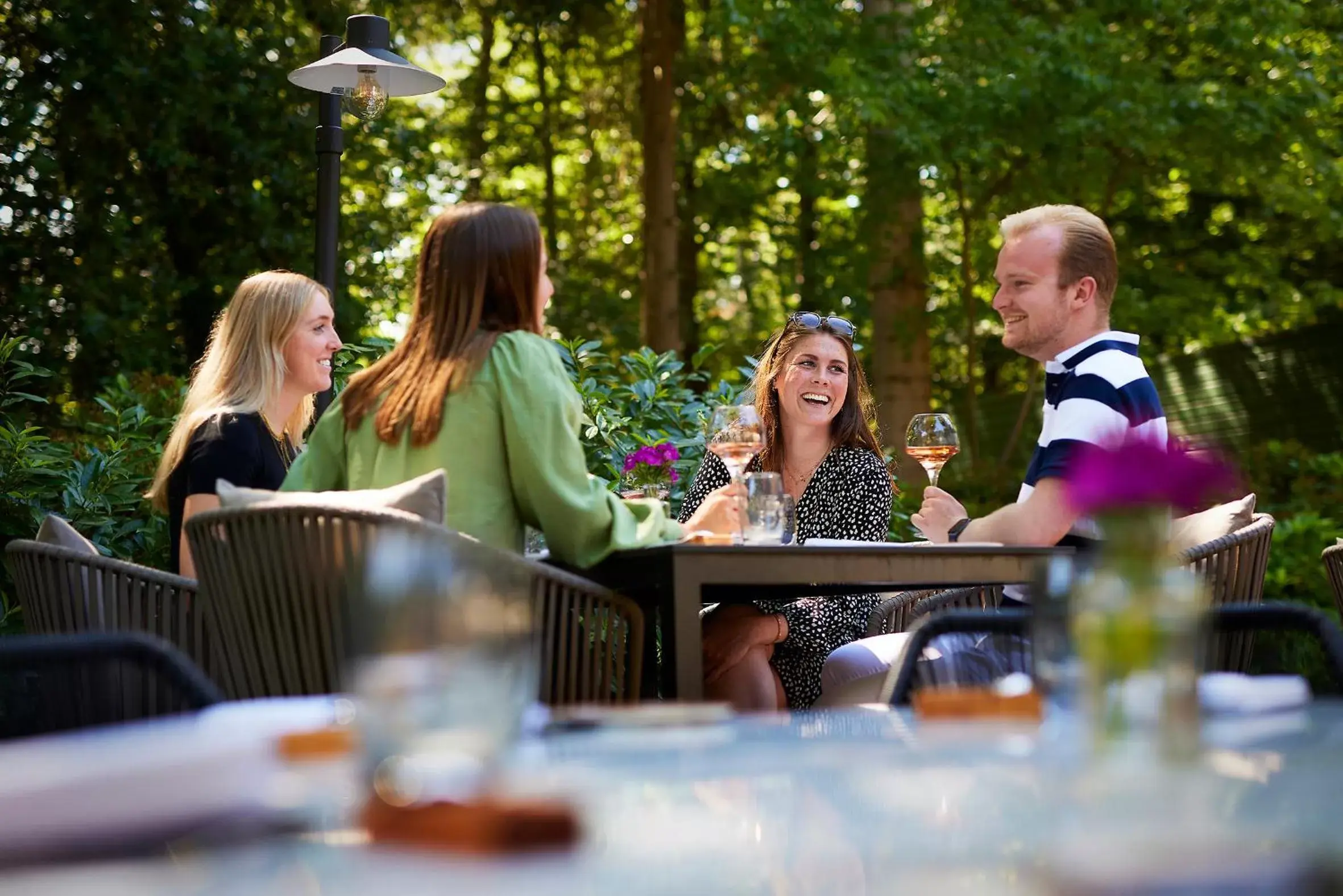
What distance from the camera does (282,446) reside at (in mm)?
4434

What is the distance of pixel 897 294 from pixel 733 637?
8.70 meters

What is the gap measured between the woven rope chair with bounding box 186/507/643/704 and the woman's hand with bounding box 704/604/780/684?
4.24ft

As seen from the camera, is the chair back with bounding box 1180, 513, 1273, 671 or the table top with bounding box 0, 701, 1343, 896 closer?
the table top with bounding box 0, 701, 1343, 896

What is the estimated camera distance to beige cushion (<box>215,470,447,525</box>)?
2.69 meters

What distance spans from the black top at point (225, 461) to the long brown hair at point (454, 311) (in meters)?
0.85

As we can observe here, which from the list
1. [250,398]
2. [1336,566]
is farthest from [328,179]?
[1336,566]

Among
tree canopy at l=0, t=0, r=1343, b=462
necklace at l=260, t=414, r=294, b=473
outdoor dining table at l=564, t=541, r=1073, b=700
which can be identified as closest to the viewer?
outdoor dining table at l=564, t=541, r=1073, b=700

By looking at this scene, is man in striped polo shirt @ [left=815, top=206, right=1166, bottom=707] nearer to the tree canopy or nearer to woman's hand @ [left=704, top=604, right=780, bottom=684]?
woman's hand @ [left=704, top=604, right=780, bottom=684]

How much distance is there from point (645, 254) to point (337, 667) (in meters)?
11.0

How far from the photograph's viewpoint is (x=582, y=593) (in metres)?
2.95

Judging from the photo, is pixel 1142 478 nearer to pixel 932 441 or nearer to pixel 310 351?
pixel 932 441

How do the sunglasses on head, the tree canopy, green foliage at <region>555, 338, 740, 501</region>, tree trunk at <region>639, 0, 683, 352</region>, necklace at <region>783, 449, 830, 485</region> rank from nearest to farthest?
necklace at <region>783, 449, 830, 485</region> < the sunglasses on head < green foliage at <region>555, 338, 740, 501</region> < the tree canopy < tree trunk at <region>639, 0, 683, 352</region>

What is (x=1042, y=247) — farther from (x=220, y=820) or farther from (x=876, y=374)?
(x=876, y=374)

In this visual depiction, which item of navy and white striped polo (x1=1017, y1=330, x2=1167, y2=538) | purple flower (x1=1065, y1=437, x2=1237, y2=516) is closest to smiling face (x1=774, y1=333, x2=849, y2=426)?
navy and white striped polo (x1=1017, y1=330, x2=1167, y2=538)
